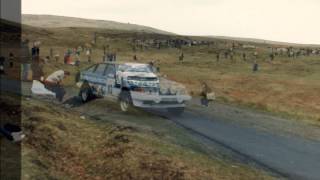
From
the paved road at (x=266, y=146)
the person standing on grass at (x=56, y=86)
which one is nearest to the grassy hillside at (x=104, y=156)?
the paved road at (x=266, y=146)

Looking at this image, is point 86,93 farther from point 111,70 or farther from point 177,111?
point 177,111

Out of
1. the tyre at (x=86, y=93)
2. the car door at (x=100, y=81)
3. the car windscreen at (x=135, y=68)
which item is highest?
the car windscreen at (x=135, y=68)

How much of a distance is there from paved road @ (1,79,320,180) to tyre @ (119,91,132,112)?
1.52m

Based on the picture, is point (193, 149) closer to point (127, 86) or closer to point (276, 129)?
point (127, 86)

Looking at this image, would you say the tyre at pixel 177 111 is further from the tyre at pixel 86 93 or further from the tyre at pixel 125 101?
the tyre at pixel 86 93

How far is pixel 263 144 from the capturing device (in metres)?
18.1

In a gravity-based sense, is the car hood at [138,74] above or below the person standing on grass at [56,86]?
above

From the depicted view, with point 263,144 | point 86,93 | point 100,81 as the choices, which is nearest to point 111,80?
point 100,81

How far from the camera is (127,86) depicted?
69.3ft

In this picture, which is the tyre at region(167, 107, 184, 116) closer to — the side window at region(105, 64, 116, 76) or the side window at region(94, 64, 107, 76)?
the side window at region(105, 64, 116, 76)

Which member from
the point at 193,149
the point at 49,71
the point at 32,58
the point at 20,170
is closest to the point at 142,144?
the point at 193,149

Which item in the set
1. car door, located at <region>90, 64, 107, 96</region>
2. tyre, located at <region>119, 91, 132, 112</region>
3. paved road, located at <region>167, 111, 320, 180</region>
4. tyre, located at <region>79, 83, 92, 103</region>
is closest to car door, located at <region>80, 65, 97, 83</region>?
car door, located at <region>90, 64, 107, 96</region>

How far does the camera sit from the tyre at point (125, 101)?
20984 millimetres

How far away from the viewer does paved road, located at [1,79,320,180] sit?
15289 mm
